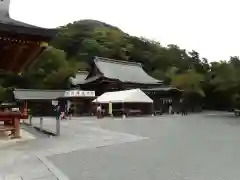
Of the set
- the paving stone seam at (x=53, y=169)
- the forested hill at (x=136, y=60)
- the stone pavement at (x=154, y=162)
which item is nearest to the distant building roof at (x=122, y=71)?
the forested hill at (x=136, y=60)

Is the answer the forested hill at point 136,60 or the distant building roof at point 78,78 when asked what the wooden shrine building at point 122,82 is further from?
the forested hill at point 136,60

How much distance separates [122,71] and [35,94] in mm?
12905

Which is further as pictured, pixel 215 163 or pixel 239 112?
pixel 239 112

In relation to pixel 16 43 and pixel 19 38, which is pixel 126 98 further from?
pixel 19 38

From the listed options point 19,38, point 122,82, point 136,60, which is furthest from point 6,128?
point 136,60

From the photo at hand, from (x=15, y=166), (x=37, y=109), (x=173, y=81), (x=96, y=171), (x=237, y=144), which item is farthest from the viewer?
(x=173, y=81)

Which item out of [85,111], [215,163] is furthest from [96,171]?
[85,111]

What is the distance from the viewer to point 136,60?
66.5 m

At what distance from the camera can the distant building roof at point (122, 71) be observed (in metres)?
45.6

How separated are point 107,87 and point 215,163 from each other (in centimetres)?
3640

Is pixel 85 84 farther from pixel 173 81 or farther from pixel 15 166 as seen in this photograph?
pixel 15 166

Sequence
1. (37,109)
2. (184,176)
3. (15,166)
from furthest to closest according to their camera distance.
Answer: (37,109), (15,166), (184,176)

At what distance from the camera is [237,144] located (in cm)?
1158

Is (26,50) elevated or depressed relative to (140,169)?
elevated
